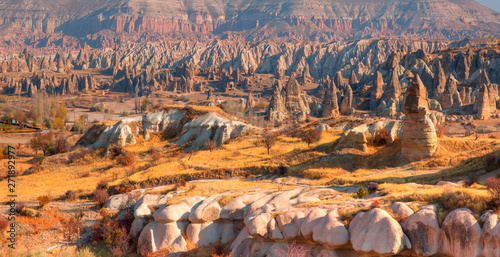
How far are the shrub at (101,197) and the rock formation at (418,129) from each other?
70.4 ft

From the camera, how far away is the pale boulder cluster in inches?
571

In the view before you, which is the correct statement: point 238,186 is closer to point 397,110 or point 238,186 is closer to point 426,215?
point 426,215

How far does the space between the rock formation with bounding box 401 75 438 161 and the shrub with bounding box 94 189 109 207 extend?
2147 cm

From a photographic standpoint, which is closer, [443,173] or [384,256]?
[384,256]

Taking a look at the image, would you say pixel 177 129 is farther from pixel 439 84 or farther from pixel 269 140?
pixel 439 84

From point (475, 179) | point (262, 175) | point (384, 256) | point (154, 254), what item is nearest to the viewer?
point (384, 256)

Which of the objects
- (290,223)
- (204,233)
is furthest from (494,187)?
(204,233)

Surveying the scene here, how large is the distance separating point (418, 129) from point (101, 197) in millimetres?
22547

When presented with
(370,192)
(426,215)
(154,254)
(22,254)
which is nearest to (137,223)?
(154,254)

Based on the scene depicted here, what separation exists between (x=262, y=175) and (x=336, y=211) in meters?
15.4

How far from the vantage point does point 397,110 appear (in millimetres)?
110812

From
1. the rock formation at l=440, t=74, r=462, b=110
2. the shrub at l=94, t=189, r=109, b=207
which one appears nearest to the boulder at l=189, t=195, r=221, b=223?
the shrub at l=94, t=189, r=109, b=207

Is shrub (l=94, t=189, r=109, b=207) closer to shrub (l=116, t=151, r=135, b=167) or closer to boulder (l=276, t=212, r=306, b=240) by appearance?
shrub (l=116, t=151, r=135, b=167)

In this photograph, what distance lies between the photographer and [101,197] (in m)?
28.1
